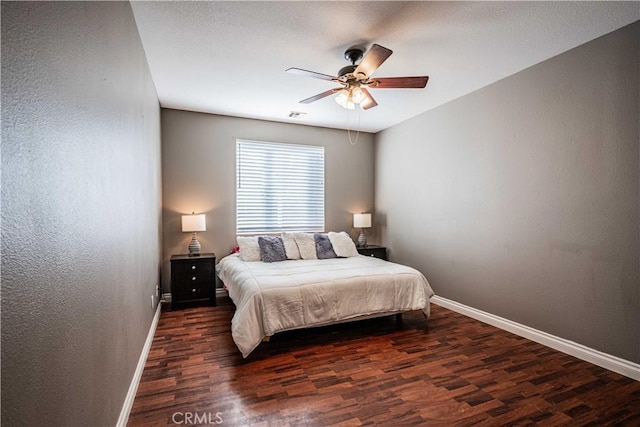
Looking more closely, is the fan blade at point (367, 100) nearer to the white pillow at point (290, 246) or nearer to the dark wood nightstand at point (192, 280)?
the white pillow at point (290, 246)

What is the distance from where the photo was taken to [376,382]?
7.82ft

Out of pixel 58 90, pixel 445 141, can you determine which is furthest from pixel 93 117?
pixel 445 141

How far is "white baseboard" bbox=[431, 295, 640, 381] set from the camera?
2.52 meters

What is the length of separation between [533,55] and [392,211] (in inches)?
116

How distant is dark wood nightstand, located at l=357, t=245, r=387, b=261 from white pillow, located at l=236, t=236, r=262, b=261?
1.69 meters

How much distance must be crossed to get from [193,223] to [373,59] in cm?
319

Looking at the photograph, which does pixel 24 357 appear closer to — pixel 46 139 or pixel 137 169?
pixel 46 139

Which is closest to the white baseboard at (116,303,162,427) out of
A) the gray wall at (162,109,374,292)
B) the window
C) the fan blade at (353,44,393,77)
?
the gray wall at (162,109,374,292)

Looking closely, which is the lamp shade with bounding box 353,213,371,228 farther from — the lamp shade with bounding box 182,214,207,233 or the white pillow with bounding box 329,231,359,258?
the lamp shade with bounding box 182,214,207,233

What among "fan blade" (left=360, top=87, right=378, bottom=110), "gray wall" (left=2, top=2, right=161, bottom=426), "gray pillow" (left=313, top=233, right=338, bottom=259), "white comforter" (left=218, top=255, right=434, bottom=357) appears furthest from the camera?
"gray pillow" (left=313, top=233, right=338, bottom=259)

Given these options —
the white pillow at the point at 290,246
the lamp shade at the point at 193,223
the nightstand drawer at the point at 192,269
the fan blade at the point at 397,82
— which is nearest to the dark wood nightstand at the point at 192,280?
the nightstand drawer at the point at 192,269

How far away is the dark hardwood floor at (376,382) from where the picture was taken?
2.00m

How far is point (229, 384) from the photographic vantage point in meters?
2.35

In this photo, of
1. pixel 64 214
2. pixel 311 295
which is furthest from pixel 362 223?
pixel 64 214
